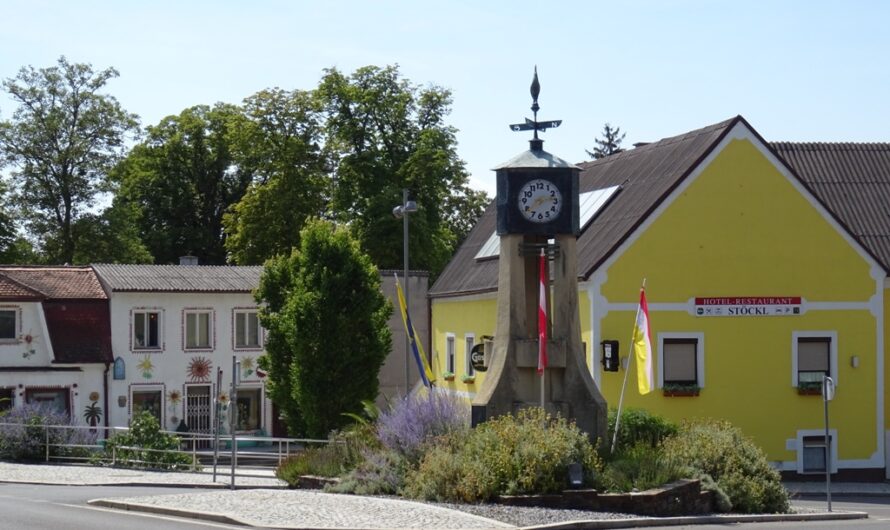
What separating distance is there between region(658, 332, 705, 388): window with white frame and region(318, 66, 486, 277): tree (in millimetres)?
24657

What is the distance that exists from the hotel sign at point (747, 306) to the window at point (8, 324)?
24.2 m

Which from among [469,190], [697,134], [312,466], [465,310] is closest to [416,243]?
[469,190]

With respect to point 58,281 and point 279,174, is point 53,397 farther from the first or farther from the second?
point 279,174

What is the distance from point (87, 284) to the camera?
5150 cm

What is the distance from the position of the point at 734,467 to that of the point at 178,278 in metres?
32.7

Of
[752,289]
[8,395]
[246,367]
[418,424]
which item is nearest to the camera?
[418,424]

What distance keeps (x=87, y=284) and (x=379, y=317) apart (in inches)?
577

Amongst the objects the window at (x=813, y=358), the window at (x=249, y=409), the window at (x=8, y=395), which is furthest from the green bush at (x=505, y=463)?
the window at (x=249, y=409)

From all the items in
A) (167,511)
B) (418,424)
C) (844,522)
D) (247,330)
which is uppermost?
(247,330)

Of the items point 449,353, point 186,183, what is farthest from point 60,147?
point 449,353

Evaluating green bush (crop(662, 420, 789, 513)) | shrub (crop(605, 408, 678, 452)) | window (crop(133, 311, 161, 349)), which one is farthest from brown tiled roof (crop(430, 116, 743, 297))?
window (crop(133, 311, 161, 349))

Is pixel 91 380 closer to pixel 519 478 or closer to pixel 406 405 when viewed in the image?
pixel 406 405

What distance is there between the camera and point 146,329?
52.2 meters

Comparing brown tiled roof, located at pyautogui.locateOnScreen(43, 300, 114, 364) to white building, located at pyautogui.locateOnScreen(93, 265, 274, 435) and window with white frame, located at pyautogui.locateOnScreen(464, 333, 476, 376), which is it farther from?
window with white frame, located at pyautogui.locateOnScreen(464, 333, 476, 376)
